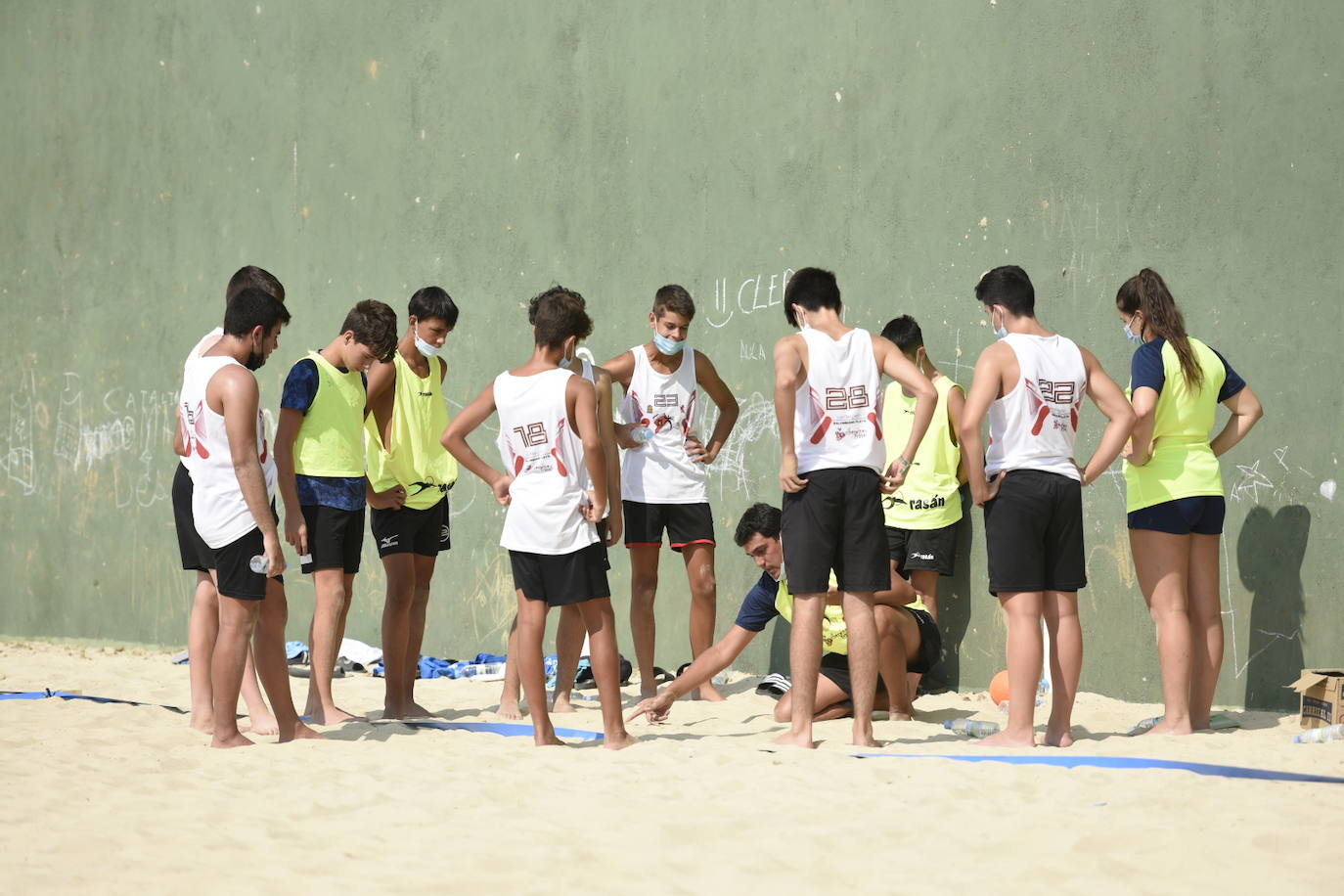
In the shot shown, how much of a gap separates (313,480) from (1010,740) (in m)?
3.01

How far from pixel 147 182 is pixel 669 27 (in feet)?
15.8

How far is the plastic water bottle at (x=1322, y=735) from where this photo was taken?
216 inches

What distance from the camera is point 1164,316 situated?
5.80 m

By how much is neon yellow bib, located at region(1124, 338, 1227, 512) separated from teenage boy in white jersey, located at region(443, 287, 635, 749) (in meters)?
2.20

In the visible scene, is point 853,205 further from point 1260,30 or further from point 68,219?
point 68,219

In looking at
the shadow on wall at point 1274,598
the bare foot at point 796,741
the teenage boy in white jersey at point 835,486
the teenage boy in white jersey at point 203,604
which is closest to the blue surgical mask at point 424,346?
the teenage boy in white jersey at point 203,604

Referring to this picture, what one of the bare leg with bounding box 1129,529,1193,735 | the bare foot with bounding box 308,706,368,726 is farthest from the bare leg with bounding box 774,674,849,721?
the bare foot with bounding box 308,706,368,726

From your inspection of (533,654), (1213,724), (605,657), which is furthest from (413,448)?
(1213,724)

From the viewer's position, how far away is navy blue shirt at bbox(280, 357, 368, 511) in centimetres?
606

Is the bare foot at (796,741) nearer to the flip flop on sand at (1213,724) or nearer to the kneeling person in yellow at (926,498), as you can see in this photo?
the flip flop on sand at (1213,724)

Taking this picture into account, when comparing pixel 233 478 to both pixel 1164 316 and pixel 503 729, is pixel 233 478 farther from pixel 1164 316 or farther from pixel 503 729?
pixel 1164 316

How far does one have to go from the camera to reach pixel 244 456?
530 cm

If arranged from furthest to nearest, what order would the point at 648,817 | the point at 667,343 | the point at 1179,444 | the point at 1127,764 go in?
the point at 667,343, the point at 1179,444, the point at 1127,764, the point at 648,817

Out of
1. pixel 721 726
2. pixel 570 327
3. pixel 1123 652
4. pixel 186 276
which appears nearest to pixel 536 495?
pixel 570 327
